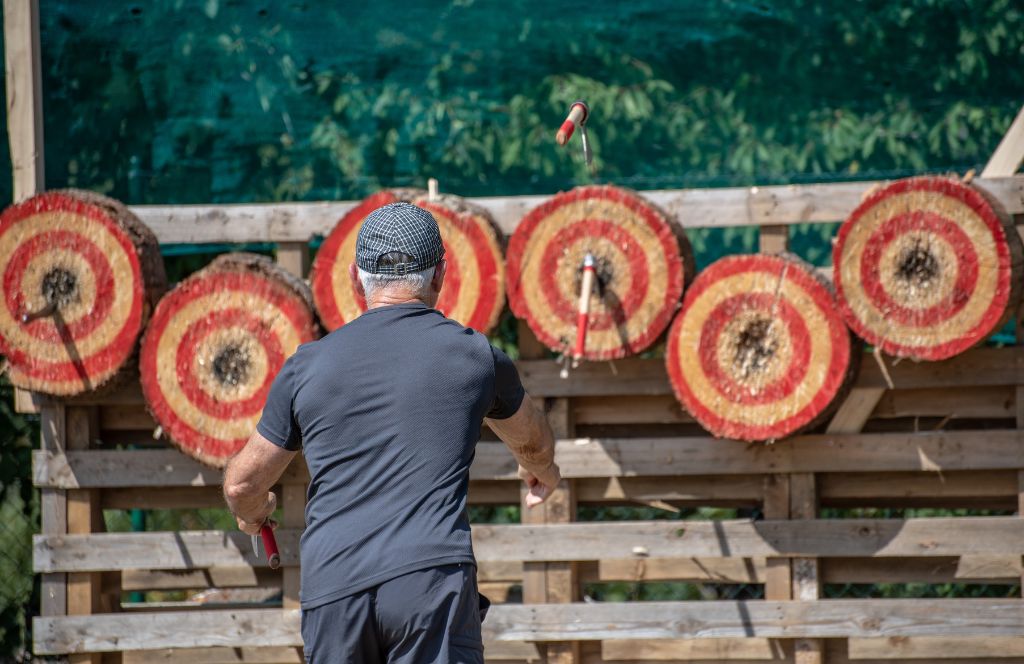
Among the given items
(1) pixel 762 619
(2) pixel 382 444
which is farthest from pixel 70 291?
(1) pixel 762 619

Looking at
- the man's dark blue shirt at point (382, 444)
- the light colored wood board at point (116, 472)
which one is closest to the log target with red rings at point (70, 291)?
the light colored wood board at point (116, 472)

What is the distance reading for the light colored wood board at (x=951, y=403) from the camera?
13.7 feet

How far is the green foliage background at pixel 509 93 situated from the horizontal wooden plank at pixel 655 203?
0.46 metres

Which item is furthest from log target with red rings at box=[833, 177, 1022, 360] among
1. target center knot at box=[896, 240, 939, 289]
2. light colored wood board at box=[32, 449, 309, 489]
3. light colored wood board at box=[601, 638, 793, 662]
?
light colored wood board at box=[32, 449, 309, 489]

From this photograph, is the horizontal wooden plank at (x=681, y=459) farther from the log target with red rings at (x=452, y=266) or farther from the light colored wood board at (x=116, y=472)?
the log target with red rings at (x=452, y=266)

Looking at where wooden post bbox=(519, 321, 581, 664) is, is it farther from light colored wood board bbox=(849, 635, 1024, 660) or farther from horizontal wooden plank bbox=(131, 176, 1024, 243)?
light colored wood board bbox=(849, 635, 1024, 660)

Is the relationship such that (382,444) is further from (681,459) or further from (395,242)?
(681,459)

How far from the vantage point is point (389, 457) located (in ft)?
7.69

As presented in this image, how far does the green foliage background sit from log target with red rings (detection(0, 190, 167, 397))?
21.5 inches

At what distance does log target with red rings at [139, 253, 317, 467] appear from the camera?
4.29 m

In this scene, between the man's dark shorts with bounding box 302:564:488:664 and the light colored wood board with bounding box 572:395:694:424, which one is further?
the light colored wood board with bounding box 572:395:694:424

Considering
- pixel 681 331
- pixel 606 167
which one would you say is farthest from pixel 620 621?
pixel 606 167

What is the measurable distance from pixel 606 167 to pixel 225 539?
1.96 metres

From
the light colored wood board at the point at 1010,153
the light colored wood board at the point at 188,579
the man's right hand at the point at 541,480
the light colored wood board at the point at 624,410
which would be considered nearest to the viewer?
the man's right hand at the point at 541,480
